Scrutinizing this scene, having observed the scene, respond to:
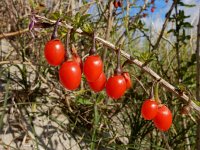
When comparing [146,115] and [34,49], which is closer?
[146,115]

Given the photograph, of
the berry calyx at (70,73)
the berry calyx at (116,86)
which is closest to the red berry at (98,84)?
the berry calyx at (116,86)

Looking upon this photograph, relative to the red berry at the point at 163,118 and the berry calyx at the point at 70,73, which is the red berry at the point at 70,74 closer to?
the berry calyx at the point at 70,73

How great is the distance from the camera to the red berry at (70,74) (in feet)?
4.26

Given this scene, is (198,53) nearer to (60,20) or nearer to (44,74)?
(60,20)

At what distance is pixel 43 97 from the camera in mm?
3426

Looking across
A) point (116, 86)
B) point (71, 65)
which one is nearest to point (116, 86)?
point (116, 86)

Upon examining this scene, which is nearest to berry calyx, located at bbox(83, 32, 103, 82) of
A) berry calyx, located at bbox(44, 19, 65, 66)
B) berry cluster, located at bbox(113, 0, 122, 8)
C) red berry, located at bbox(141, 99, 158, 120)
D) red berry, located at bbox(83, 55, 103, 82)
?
red berry, located at bbox(83, 55, 103, 82)

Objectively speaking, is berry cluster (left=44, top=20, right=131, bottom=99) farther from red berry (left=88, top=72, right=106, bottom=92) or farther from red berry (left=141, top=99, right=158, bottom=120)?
red berry (left=141, top=99, right=158, bottom=120)

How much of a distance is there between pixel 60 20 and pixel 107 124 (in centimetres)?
178

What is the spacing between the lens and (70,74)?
1294 mm

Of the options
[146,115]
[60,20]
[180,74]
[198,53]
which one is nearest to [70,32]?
[60,20]

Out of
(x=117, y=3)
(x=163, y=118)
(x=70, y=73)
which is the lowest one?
(x=163, y=118)

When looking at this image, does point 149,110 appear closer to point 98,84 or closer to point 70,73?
point 98,84

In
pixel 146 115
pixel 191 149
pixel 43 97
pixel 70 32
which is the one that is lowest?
pixel 191 149
